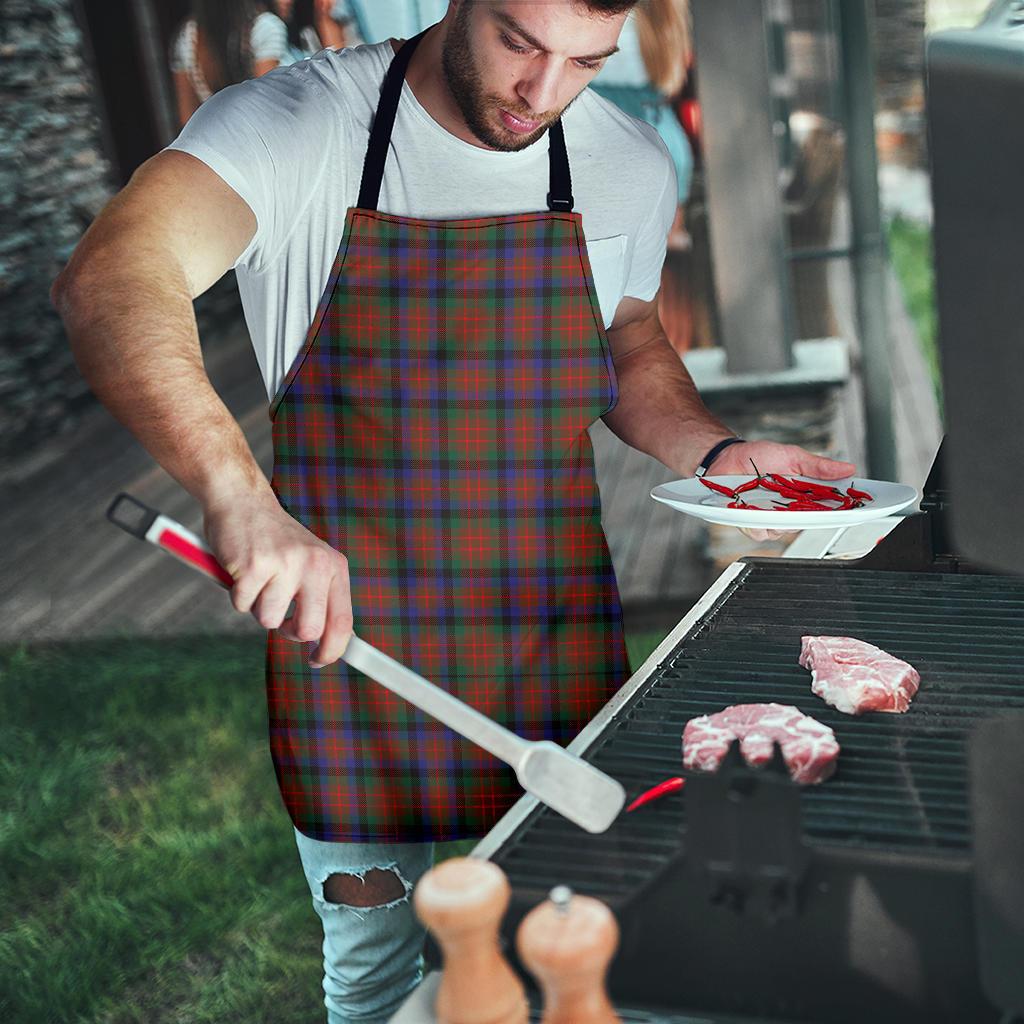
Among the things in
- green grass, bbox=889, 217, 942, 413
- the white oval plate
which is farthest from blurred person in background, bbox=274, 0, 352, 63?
green grass, bbox=889, 217, 942, 413

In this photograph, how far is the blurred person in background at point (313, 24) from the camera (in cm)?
474

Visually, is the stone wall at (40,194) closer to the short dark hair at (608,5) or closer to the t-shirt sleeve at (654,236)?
the t-shirt sleeve at (654,236)

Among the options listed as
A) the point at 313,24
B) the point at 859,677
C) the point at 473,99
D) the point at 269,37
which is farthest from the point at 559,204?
the point at 269,37

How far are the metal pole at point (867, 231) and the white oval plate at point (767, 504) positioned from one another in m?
2.46

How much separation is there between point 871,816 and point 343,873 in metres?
0.99

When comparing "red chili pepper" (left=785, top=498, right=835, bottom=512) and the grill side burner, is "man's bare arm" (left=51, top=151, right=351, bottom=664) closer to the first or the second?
the grill side burner

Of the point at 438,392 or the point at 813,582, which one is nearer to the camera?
the point at 813,582

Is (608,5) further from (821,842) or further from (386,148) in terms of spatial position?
(821,842)

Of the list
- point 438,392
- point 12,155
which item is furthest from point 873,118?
point 12,155

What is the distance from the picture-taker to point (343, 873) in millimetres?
1958

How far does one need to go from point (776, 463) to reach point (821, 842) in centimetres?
85

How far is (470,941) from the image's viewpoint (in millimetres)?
904

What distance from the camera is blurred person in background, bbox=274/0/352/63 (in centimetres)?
474

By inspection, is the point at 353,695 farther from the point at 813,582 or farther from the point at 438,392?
the point at 813,582
